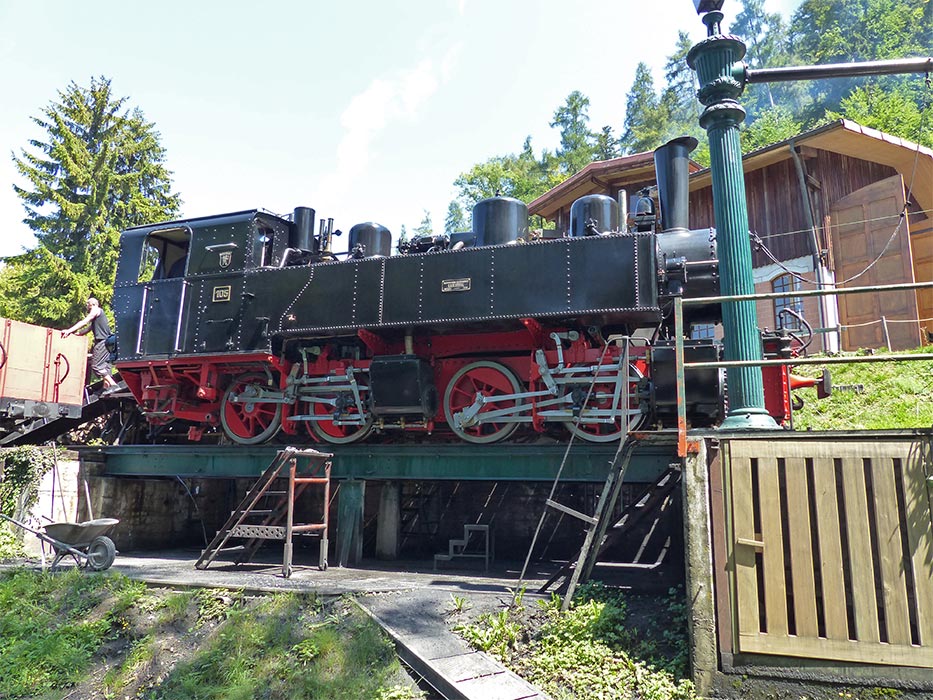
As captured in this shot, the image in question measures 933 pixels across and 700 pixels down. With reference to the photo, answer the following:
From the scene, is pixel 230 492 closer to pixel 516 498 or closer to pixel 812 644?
pixel 516 498

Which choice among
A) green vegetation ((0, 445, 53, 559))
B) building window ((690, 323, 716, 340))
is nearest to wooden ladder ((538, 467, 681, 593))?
building window ((690, 323, 716, 340))

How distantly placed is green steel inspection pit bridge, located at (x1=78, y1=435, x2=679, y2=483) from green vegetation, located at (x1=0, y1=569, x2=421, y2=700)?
94.9 inches

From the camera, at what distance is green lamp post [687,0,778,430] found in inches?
205

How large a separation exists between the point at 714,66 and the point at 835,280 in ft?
35.6

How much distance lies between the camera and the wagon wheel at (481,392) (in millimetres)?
7527

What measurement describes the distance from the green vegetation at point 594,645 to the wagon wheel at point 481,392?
9.34ft

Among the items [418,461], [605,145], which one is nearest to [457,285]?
[418,461]

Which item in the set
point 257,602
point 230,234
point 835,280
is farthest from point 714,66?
point 835,280

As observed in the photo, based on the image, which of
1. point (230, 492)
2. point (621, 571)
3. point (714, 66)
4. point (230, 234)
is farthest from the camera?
point (230, 492)

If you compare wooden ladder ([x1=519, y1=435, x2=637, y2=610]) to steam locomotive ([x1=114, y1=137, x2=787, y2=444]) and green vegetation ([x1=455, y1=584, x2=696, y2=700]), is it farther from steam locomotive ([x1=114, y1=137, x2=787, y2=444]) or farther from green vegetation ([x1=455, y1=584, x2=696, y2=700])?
steam locomotive ([x1=114, y1=137, x2=787, y2=444])

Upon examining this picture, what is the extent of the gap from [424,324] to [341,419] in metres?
1.50

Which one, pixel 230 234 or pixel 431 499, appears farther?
pixel 431 499

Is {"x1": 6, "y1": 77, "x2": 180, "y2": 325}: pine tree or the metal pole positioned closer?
the metal pole

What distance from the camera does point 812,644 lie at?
3.86m
